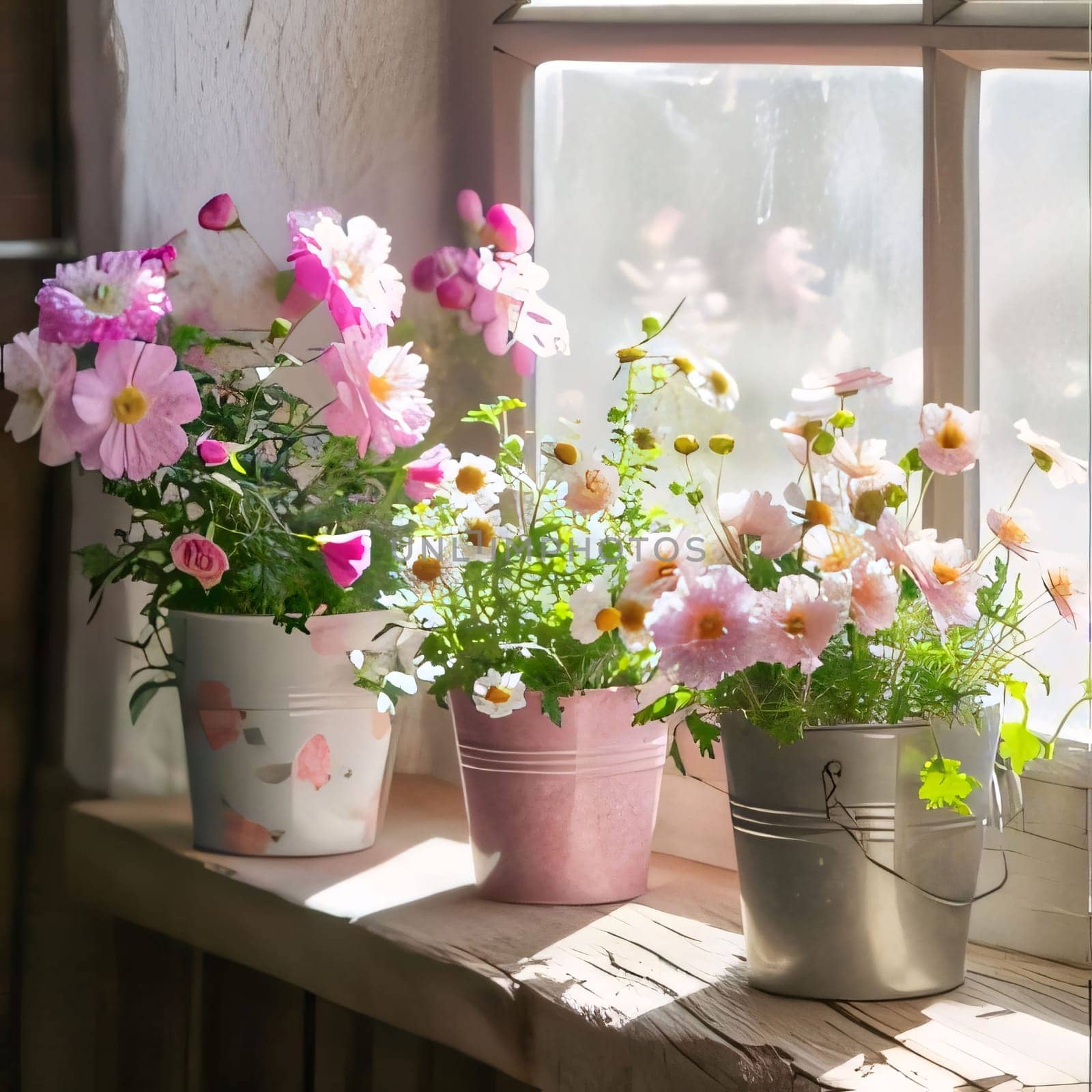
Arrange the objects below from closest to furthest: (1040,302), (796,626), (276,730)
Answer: (796,626) < (1040,302) < (276,730)

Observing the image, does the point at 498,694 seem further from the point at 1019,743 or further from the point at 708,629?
the point at 1019,743

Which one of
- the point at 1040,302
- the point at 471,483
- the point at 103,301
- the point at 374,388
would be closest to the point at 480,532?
the point at 471,483

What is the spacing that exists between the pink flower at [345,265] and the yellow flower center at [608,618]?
0.35m

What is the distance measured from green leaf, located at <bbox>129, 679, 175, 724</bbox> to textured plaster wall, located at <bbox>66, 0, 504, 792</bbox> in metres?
0.03

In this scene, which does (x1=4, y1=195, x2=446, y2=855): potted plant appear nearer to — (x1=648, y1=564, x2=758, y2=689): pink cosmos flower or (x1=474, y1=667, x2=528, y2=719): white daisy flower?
(x1=474, y1=667, x2=528, y2=719): white daisy flower

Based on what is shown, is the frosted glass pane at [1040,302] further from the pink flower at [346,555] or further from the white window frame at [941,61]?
the pink flower at [346,555]

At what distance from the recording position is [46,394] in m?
0.95

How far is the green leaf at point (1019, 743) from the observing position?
78 cm

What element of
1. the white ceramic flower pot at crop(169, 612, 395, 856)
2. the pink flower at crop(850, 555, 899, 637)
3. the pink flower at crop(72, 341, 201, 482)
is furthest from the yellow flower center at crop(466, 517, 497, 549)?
the pink flower at crop(850, 555, 899, 637)

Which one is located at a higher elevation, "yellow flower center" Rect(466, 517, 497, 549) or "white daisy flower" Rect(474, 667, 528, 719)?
"yellow flower center" Rect(466, 517, 497, 549)

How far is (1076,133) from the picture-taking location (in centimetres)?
91

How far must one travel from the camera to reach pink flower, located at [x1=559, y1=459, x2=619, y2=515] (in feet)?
3.00

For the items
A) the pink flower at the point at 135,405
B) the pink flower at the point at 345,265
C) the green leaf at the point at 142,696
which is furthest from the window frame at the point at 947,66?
the green leaf at the point at 142,696

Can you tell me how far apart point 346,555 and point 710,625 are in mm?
319
